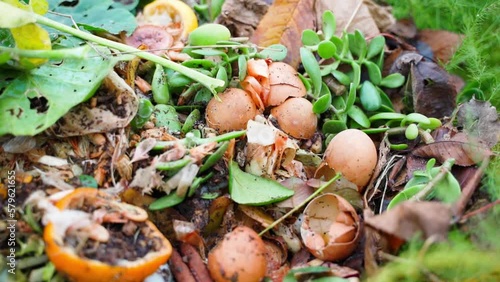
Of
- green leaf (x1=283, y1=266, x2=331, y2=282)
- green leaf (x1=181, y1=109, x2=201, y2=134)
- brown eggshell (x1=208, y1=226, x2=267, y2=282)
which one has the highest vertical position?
green leaf (x1=181, y1=109, x2=201, y2=134)

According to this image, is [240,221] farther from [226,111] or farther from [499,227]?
[499,227]

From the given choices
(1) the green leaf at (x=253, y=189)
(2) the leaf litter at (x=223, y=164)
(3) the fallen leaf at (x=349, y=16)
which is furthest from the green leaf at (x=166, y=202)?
(3) the fallen leaf at (x=349, y=16)

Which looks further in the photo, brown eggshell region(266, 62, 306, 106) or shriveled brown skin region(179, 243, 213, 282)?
brown eggshell region(266, 62, 306, 106)

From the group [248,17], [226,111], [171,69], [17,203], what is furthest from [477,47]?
[17,203]

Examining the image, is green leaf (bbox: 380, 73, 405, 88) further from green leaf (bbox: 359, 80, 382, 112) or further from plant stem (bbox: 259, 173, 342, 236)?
plant stem (bbox: 259, 173, 342, 236)

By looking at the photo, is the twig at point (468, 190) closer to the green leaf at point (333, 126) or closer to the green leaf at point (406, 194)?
the green leaf at point (406, 194)

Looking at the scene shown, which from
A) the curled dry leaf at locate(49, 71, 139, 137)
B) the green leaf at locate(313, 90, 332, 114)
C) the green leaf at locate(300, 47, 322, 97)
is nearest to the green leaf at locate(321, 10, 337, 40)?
the green leaf at locate(300, 47, 322, 97)
